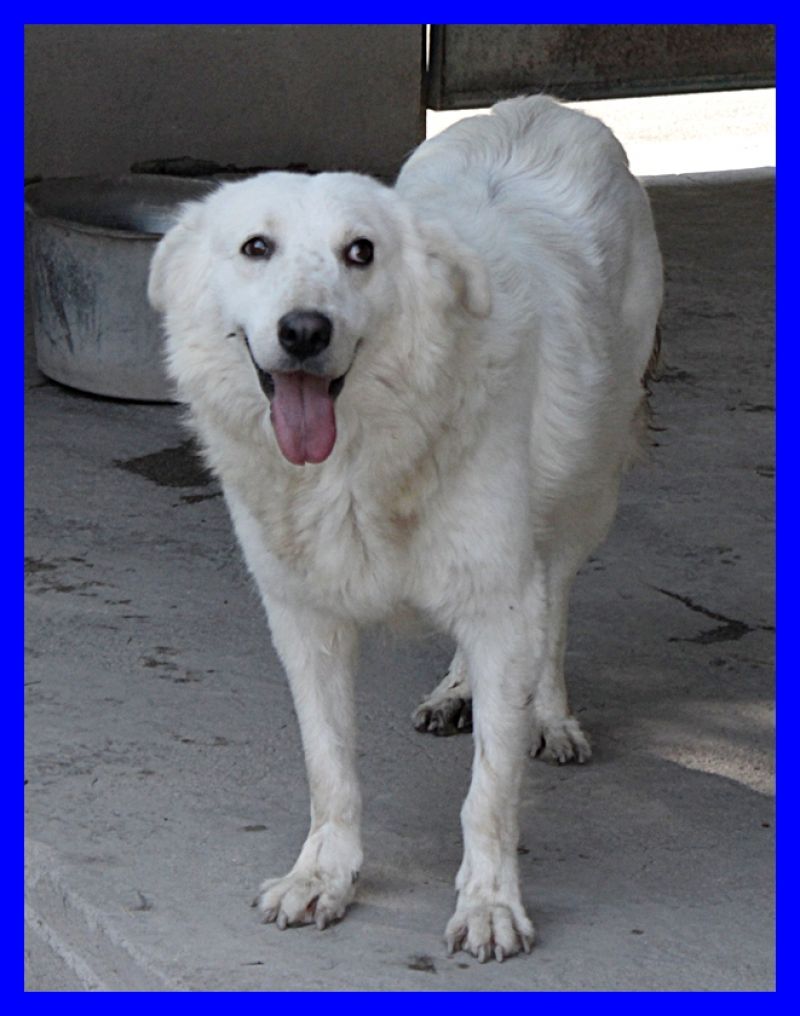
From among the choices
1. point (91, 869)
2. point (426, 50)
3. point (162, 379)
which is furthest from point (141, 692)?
point (426, 50)

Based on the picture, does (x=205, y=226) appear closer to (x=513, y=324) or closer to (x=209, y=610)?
(x=513, y=324)

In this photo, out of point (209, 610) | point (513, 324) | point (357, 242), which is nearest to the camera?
point (357, 242)

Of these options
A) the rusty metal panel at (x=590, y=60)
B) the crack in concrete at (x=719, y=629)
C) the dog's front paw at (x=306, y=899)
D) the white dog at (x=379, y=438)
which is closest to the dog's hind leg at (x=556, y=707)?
the white dog at (x=379, y=438)

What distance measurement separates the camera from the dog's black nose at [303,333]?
10.2ft

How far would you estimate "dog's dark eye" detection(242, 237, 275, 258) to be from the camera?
3.27 meters

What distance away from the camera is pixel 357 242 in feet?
10.8

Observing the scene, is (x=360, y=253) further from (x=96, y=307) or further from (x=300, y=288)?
(x=96, y=307)

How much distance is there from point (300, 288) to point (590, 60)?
8.89m

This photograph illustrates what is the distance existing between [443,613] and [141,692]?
4.66 ft

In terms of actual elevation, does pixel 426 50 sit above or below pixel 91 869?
above

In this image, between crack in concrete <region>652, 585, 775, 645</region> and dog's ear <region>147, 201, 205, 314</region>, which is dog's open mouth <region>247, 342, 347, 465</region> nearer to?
dog's ear <region>147, 201, 205, 314</region>

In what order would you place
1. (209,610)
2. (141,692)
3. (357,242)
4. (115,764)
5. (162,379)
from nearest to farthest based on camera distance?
(357,242), (115,764), (141,692), (209,610), (162,379)

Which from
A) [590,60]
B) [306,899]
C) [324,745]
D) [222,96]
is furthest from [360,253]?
[590,60]

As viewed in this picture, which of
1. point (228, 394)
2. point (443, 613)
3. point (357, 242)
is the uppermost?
point (357, 242)
